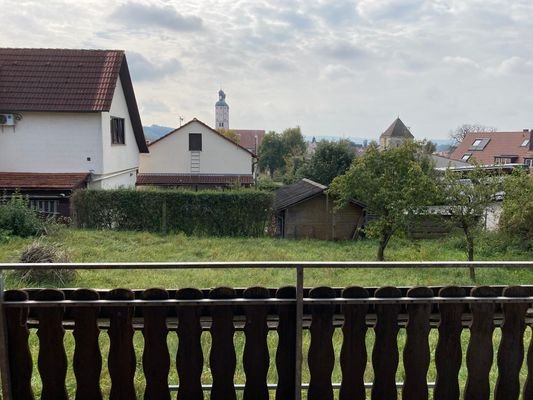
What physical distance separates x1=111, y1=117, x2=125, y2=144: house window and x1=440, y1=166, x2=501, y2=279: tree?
1268 cm

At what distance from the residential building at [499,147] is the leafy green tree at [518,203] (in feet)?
99.6

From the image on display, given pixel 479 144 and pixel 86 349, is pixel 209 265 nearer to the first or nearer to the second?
pixel 86 349

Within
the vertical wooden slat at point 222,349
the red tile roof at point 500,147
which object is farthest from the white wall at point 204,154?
the red tile roof at point 500,147

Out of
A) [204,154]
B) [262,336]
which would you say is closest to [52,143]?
[204,154]

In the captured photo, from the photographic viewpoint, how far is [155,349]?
231cm

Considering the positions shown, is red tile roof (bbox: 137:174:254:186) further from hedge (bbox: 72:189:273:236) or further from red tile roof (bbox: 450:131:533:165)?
red tile roof (bbox: 450:131:533:165)

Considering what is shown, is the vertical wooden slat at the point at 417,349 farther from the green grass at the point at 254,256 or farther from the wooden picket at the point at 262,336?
the green grass at the point at 254,256

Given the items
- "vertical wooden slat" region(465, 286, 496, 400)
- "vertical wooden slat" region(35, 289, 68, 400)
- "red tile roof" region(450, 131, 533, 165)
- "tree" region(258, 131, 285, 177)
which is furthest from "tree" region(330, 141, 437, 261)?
"tree" region(258, 131, 285, 177)

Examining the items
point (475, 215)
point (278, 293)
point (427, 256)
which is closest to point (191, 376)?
point (278, 293)

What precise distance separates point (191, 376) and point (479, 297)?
1.64 m

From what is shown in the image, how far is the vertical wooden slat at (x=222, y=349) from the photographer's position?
7.47 ft

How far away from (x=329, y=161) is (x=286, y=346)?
86.0ft

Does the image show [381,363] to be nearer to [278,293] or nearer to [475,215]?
[278,293]

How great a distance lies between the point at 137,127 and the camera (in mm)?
20172
